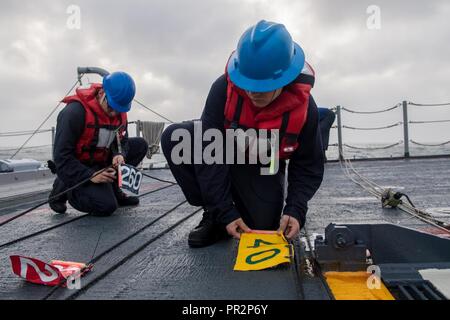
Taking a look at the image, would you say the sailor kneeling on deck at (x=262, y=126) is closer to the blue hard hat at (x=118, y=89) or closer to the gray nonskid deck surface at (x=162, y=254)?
the gray nonskid deck surface at (x=162, y=254)

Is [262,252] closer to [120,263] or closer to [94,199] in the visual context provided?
[120,263]

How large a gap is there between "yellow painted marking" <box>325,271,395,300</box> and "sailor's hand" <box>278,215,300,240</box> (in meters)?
0.29

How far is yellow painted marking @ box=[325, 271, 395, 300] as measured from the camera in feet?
3.71

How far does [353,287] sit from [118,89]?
6.61 feet

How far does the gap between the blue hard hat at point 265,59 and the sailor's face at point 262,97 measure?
0.07 meters

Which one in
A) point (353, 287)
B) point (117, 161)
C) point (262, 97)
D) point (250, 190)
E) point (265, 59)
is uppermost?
point (265, 59)

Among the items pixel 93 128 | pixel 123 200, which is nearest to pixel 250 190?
pixel 93 128

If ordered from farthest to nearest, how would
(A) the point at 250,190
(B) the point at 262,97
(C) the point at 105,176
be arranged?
(C) the point at 105,176, (A) the point at 250,190, (B) the point at 262,97

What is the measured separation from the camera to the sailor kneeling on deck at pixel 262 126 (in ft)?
4.87

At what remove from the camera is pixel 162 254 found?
164cm

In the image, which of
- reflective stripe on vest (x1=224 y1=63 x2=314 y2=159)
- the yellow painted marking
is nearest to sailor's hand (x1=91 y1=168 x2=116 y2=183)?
reflective stripe on vest (x1=224 y1=63 x2=314 y2=159)

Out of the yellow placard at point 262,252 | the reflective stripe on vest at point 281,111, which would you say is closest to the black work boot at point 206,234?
the yellow placard at point 262,252

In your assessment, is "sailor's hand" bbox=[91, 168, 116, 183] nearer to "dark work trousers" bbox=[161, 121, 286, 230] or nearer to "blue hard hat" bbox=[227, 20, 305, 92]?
"dark work trousers" bbox=[161, 121, 286, 230]

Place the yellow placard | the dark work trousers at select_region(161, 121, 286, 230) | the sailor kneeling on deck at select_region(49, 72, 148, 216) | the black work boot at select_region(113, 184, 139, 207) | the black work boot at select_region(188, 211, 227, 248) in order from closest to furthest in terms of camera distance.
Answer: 1. the yellow placard
2. the black work boot at select_region(188, 211, 227, 248)
3. the dark work trousers at select_region(161, 121, 286, 230)
4. the sailor kneeling on deck at select_region(49, 72, 148, 216)
5. the black work boot at select_region(113, 184, 139, 207)
